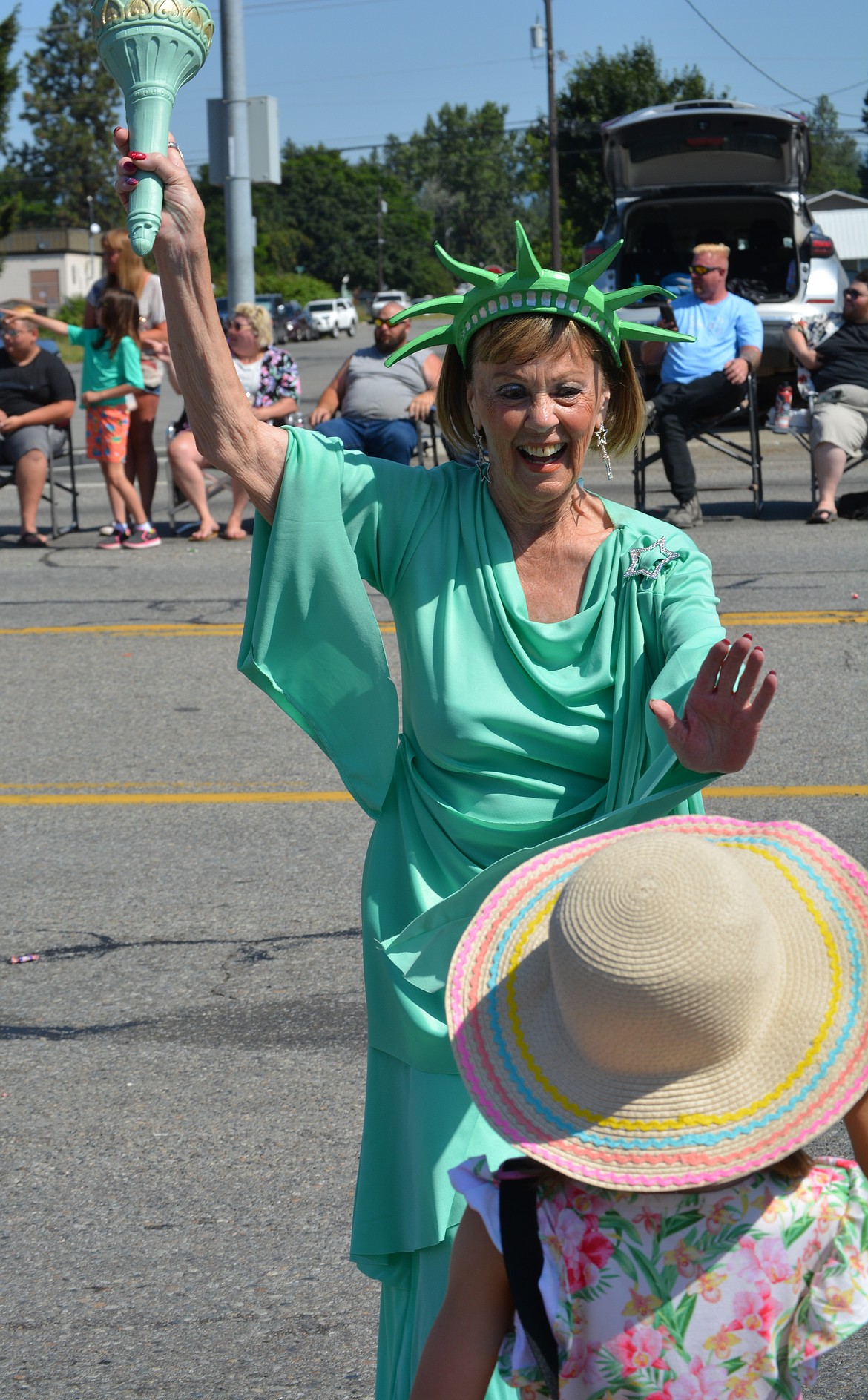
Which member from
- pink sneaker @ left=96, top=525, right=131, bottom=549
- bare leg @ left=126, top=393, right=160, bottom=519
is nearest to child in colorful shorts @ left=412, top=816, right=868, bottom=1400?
pink sneaker @ left=96, top=525, right=131, bottom=549

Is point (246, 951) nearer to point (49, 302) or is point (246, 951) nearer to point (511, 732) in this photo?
point (511, 732)

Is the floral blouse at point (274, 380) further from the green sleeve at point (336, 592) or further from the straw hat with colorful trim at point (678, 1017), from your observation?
the straw hat with colorful trim at point (678, 1017)

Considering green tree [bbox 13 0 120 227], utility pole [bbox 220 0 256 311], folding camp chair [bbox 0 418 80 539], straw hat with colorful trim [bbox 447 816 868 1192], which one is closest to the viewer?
straw hat with colorful trim [bbox 447 816 868 1192]

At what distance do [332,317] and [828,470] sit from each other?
57210mm

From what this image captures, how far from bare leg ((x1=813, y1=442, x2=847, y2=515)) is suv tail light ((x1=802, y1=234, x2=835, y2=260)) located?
182 inches

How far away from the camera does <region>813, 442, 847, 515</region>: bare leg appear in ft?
36.3

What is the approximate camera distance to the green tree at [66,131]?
112 metres

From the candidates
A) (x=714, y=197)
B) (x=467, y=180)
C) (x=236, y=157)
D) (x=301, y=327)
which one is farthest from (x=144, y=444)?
(x=467, y=180)

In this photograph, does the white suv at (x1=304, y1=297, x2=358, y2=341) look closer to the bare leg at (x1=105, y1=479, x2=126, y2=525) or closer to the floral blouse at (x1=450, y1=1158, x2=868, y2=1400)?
the bare leg at (x1=105, y1=479, x2=126, y2=525)

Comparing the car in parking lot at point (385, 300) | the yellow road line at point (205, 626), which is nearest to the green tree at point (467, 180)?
the car in parking lot at point (385, 300)

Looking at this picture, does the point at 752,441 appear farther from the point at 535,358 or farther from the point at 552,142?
the point at 552,142

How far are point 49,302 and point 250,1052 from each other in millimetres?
86031

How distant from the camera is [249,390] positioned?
1140cm

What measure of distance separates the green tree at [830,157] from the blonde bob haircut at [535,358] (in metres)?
111
